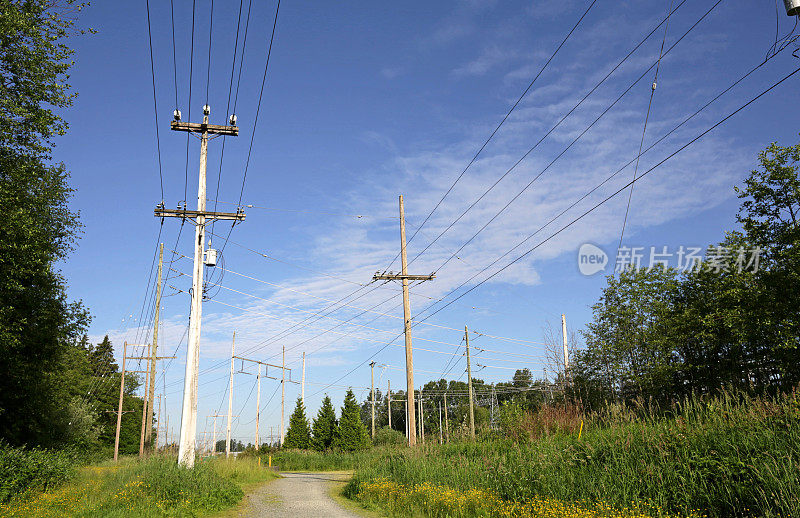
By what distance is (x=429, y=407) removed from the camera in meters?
128

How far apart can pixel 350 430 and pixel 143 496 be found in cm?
3602

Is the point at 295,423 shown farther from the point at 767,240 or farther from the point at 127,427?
the point at 767,240

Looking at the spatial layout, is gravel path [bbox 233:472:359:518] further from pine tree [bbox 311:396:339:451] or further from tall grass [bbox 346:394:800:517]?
pine tree [bbox 311:396:339:451]

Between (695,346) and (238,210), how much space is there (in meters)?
25.6

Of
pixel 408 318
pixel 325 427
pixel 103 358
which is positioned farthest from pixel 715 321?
pixel 103 358

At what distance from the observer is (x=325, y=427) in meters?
49.0

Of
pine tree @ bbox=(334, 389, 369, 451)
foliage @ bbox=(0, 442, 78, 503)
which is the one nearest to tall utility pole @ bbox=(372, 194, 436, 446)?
foliage @ bbox=(0, 442, 78, 503)

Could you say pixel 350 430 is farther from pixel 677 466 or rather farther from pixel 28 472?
pixel 677 466

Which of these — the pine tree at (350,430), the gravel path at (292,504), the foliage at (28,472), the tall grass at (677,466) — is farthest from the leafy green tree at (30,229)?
the pine tree at (350,430)

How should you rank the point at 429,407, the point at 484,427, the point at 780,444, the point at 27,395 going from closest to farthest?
the point at 780,444
the point at 484,427
the point at 27,395
the point at 429,407

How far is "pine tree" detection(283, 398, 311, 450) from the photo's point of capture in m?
52.2

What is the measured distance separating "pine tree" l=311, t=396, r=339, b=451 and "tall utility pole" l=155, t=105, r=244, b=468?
33.1 m

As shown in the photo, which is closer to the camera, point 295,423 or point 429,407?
point 295,423

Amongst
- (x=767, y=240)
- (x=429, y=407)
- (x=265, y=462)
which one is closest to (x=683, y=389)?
(x=767, y=240)
